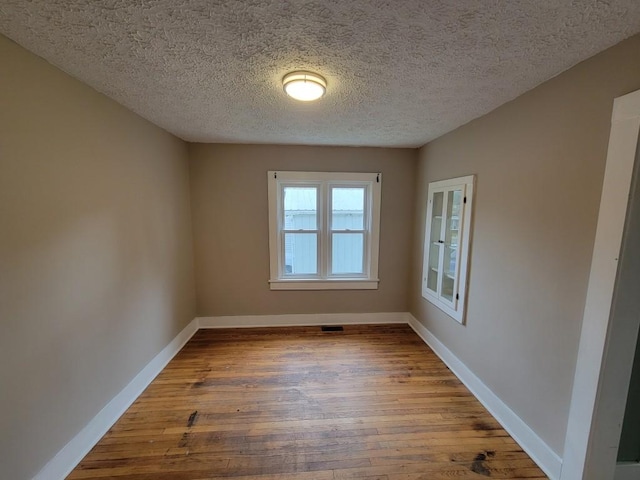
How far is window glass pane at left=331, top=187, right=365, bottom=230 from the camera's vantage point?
3.52 meters

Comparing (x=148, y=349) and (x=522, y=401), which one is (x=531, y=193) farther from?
(x=148, y=349)

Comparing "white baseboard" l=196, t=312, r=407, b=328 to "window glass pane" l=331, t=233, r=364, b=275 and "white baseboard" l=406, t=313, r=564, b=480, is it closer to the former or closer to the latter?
"window glass pane" l=331, t=233, r=364, b=275

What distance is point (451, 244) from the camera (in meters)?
2.67

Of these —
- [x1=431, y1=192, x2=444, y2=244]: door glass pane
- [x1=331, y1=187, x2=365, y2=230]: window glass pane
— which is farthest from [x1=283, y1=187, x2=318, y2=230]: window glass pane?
[x1=431, y1=192, x2=444, y2=244]: door glass pane

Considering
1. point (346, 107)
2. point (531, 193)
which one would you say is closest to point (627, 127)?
point (531, 193)

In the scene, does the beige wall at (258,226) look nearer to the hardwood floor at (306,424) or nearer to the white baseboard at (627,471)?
the hardwood floor at (306,424)

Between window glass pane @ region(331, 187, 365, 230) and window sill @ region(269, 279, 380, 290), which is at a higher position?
window glass pane @ region(331, 187, 365, 230)

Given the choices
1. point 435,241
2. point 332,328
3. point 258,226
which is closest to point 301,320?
point 332,328

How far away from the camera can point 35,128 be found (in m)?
1.38

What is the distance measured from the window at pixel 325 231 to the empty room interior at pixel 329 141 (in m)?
0.70

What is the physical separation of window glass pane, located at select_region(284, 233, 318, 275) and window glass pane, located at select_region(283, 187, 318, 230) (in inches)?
5.1

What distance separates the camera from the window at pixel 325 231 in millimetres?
3434

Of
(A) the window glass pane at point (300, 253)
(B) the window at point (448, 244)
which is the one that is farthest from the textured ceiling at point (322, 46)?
(A) the window glass pane at point (300, 253)

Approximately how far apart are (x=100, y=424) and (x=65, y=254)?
3.92 ft
